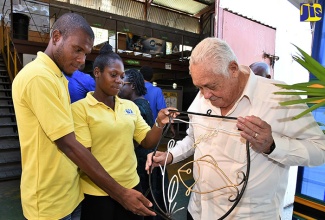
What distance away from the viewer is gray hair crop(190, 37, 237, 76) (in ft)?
3.16

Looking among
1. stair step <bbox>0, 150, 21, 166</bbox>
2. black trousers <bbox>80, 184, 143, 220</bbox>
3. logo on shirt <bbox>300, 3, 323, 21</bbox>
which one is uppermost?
logo on shirt <bbox>300, 3, 323, 21</bbox>

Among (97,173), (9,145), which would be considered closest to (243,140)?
(97,173)

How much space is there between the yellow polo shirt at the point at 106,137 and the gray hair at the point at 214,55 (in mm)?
669

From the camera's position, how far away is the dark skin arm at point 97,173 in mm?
1099

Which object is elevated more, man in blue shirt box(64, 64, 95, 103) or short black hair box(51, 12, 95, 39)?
short black hair box(51, 12, 95, 39)

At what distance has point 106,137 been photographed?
4.58 ft

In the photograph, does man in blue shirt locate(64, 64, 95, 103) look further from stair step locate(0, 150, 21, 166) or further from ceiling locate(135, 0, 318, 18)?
ceiling locate(135, 0, 318, 18)

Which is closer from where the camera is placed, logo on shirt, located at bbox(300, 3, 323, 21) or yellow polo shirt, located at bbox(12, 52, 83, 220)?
yellow polo shirt, located at bbox(12, 52, 83, 220)

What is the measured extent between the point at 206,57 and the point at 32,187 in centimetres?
96

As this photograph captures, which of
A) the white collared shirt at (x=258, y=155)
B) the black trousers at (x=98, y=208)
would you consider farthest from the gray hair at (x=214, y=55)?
the black trousers at (x=98, y=208)

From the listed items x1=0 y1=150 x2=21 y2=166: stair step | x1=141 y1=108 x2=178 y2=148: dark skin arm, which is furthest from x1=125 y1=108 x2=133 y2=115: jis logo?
x1=0 y1=150 x2=21 y2=166: stair step

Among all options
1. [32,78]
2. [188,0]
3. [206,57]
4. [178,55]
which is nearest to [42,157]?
[32,78]

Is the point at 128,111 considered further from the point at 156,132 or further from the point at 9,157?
Result: the point at 9,157

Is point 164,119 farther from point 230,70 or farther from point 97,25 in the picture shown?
point 97,25
